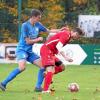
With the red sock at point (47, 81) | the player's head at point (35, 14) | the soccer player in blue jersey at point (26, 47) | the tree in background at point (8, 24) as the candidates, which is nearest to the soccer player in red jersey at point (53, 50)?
the red sock at point (47, 81)

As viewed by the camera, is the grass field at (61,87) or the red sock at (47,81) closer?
the grass field at (61,87)

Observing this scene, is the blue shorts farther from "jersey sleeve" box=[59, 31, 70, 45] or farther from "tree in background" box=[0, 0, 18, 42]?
"tree in background" box=[0, 0, 18, 42]

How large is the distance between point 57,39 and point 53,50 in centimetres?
34

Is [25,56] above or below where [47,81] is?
above

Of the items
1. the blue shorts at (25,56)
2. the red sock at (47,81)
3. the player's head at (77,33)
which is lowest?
the red sock at (47,81)

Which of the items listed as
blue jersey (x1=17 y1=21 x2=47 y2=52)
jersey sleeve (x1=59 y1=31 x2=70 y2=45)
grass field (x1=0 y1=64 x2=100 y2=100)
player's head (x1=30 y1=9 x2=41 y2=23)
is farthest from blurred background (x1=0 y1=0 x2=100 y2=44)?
jersey sleeve (x1=59 y1=31 x2=70 y2=45)

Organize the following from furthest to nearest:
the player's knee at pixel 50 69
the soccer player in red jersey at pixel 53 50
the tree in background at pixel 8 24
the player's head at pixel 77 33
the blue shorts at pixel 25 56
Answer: the tree in background at pixel 8 24
the blue shorts at pixel 25 56
the player's knee at pixel 50 69
the soccer player in red jersey at pixel 53 50
the player's head at pixel 77 33

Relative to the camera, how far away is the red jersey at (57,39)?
12852mm

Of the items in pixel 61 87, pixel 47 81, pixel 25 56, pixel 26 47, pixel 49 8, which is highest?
pixel 26 47

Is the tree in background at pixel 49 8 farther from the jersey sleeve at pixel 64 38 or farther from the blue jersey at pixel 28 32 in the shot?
the jersey sleeve at pixel 64 38

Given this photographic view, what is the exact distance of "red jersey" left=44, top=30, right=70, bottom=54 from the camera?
42.2 feet

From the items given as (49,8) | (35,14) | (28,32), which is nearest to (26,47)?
(28,32)

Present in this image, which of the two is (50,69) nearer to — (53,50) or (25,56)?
(53,50)

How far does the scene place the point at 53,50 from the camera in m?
13.3
